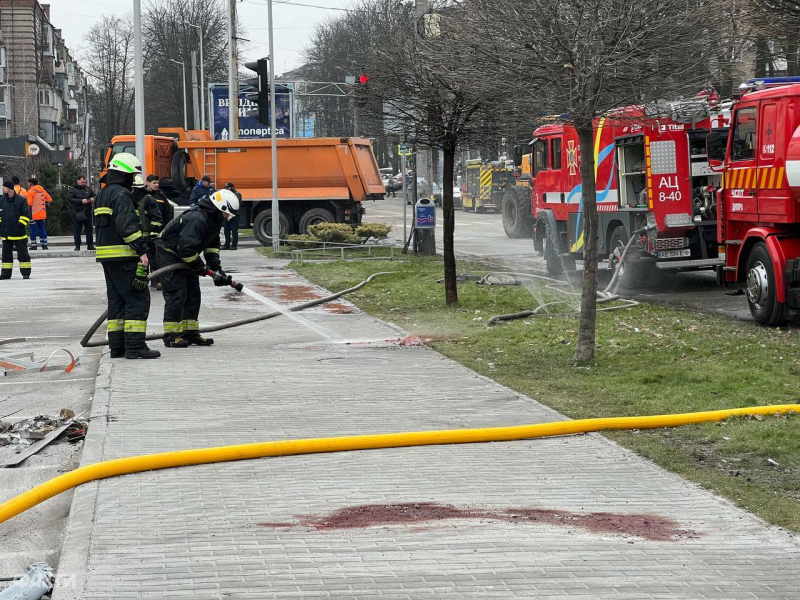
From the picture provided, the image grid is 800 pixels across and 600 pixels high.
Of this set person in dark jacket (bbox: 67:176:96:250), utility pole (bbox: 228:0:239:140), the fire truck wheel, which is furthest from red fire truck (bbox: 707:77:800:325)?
utility pole (bbox: 228:0:239:140)

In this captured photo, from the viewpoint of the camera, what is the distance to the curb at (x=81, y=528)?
4.18 metres

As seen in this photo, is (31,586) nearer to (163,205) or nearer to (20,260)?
(163,205)

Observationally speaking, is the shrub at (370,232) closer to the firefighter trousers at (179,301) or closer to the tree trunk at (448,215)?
the tree trunk at (448,215)

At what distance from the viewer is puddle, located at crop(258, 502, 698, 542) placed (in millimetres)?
4902

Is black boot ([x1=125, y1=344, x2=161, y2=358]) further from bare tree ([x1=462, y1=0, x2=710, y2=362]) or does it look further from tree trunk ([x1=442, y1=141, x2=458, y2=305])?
tree trunk ([x1=442, y1=141, x2=458, y2=305])

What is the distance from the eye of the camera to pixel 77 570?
4.36 metres

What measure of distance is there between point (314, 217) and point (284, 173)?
4.69ft

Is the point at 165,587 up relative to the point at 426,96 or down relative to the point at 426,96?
down

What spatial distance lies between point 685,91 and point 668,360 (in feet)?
7.77

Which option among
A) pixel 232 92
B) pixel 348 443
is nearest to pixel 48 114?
pixel 232 92

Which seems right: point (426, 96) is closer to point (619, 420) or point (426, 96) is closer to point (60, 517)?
point (619, 420)

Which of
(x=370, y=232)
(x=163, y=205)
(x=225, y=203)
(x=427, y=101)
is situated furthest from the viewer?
(x=370, y=232)

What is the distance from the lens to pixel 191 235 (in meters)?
10.6

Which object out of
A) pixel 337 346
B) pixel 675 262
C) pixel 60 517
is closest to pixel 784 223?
pixel 675 262
